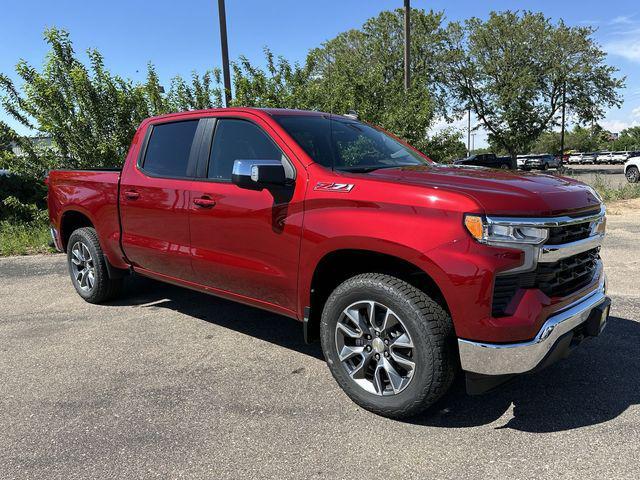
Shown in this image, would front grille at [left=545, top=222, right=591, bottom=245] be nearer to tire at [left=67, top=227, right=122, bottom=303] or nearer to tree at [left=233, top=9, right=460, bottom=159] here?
tire at [left=67, top=227, right=122, bottom=303]

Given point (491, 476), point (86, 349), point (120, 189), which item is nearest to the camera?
point (491, 476)

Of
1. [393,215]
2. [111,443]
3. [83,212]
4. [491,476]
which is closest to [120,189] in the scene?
[83,212]

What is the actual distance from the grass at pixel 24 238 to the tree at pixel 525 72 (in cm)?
3151

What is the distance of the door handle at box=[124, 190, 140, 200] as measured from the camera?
4.59 m

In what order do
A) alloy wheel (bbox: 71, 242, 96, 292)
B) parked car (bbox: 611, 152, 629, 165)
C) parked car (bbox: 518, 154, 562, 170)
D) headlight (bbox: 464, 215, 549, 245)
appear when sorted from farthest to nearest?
parked car (bbox: 611, 152, 629, 165), parked car (bbox: 518, 154, 562, 170), alloy wheel (bbox: 71, 242, 96, 292), headlight (bbox: 464, 215, 549, 245)

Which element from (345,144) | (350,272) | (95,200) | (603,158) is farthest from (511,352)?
(603,158)

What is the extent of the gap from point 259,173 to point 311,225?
1.48ft

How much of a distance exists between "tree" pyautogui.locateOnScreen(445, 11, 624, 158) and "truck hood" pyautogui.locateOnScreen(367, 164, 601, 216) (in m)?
34.7

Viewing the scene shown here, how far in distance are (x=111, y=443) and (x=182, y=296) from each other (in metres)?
3.06

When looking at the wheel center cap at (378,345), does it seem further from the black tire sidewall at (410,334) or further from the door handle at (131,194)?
the door handle at (131,194)

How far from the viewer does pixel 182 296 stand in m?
5.91

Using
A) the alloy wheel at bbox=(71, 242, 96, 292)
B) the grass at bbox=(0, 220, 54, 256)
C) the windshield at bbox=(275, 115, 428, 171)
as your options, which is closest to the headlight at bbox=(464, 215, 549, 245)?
the windshield at bbox=(275, 115, 428, 171)

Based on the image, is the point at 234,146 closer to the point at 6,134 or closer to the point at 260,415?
the point at 260,415

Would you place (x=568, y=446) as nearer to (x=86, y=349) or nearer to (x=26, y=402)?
(x=26, y=402)
